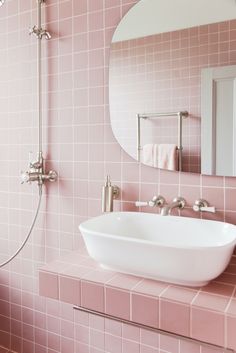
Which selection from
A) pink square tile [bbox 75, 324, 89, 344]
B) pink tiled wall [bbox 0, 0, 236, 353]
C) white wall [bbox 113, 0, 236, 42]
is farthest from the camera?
pink square tile [bbox 75, 324, 89, 344]

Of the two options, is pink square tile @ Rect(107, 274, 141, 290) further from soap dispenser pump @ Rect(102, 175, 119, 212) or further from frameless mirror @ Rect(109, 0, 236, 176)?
frameless mirror @ Rect(109, 0, 236, 176)

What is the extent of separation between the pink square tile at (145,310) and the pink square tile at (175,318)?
0.07ft

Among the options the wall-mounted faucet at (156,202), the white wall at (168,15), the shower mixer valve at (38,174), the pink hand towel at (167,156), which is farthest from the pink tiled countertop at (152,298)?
the white wall at (168,15)

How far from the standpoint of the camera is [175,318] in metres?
0.95

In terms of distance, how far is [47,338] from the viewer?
1811 millimetres

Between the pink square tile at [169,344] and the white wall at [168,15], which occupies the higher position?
the white wall at [168,15]

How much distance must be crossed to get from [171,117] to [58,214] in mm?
812

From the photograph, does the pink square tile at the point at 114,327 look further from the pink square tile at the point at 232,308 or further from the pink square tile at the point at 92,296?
the pink square tile at the point at 232,308

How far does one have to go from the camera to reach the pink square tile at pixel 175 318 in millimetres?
936

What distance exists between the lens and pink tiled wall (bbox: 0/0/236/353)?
153 cm

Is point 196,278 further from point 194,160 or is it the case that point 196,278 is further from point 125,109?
point 125,109

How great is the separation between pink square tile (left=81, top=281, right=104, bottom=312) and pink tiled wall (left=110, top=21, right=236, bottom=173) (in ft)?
2.12

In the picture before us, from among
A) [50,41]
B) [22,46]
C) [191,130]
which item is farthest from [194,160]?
[22,46]

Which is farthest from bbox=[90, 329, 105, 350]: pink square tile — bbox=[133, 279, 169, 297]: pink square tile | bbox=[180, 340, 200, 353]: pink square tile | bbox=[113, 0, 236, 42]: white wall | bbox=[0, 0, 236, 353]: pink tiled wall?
bbox=[113, 0, 236, 42]: white wall
